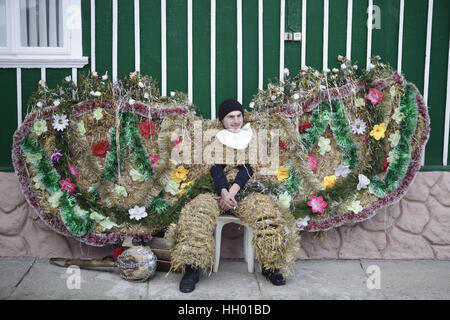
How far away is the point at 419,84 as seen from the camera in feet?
15.1

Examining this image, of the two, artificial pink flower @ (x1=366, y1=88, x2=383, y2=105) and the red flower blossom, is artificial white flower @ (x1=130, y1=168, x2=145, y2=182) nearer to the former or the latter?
the red flower blossom

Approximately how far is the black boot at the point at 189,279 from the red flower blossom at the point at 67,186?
124cm

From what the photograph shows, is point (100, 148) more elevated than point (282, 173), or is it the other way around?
point (100, 148)

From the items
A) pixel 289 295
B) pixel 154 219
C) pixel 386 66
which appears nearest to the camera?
pixel 289 295

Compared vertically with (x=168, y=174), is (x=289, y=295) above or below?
→ below

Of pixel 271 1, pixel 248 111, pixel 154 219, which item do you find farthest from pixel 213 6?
pixel 154 219

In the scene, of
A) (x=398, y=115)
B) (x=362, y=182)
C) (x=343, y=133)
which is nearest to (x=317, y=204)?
(x=362, y=182)

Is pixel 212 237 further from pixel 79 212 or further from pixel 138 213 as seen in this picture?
pixel 79 212

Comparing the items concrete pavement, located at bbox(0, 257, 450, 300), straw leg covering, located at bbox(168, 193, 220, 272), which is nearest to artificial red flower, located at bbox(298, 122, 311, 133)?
straw leg covering, located at bbox(168, 193, 220, 272)

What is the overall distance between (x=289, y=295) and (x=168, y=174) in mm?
1458

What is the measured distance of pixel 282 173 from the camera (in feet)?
13.6

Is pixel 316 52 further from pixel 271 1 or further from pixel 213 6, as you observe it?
pixel 213 6

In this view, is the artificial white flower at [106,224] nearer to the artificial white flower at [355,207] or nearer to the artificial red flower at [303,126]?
the artificial red flower at [303,126]

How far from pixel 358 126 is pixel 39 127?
9.03ft
